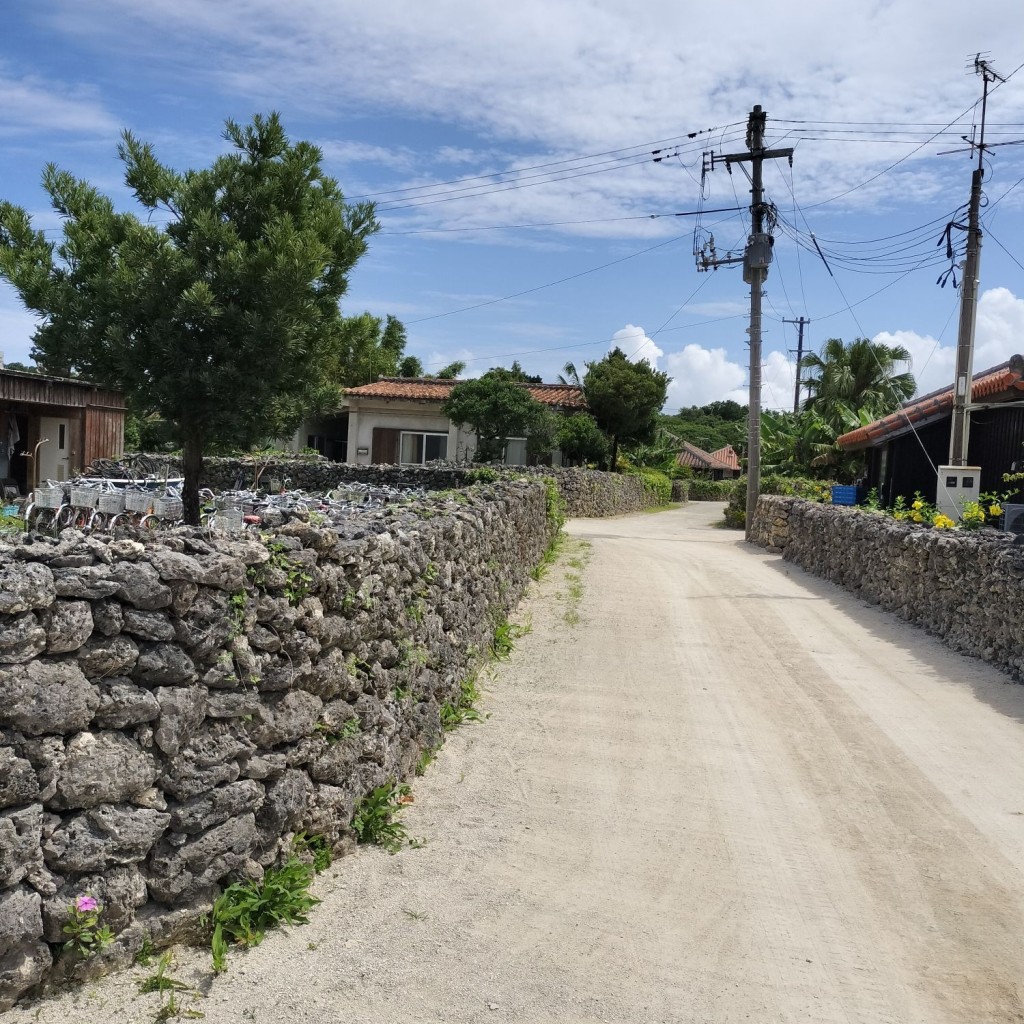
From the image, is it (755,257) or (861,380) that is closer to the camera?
(755,257)

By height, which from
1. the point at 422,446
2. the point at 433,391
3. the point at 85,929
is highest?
the point at 433,391

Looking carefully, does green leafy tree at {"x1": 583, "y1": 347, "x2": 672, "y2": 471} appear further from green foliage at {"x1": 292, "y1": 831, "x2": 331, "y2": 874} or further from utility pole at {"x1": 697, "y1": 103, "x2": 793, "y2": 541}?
green foliage at {"x1": 292, "y1": 831, "x2": 331, "y2": 874}

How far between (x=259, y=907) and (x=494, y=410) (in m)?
25.7

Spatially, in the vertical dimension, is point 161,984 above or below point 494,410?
below

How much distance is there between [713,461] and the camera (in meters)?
72.1

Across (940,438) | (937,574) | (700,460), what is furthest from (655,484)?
(937,574)

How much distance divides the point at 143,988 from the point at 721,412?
333ft

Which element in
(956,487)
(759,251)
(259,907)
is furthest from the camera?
(759,251)

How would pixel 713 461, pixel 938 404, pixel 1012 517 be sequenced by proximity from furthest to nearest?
1. pixel 713 461
2. pixel 938 404
3. pixel 1012 517

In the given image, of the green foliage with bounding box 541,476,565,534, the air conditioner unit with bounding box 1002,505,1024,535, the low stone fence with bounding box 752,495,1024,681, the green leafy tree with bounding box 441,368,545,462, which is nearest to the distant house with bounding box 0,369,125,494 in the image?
the green foliage with bounding box 541,476,565,534

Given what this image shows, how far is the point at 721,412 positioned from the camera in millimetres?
101625

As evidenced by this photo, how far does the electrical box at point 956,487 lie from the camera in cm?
1577

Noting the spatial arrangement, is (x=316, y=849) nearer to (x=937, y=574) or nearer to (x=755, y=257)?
(x=937, y=574)

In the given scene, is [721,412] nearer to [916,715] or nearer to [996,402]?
[996,402]
